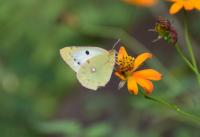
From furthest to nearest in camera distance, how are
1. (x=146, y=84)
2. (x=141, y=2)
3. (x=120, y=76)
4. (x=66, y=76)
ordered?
(x=66, y=76), (x=141, y=2), (x=120, y=76), (x=146, y=84)

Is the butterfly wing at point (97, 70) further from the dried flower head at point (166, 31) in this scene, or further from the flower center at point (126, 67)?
the dried flower head at point (166, 31)

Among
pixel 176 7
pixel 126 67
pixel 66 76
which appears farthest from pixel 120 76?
pixel 66 76

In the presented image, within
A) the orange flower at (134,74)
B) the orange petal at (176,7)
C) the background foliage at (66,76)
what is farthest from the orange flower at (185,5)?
the background foliage at (66,76)

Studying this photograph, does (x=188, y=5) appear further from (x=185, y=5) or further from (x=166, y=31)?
(x=166, y=31)

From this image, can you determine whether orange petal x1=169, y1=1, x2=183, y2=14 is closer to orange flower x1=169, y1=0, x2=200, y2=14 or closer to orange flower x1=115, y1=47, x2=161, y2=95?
orange flower x1=169, y1=0, x2=200, y2=14

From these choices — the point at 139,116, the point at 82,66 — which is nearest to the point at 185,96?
the point at 139,116

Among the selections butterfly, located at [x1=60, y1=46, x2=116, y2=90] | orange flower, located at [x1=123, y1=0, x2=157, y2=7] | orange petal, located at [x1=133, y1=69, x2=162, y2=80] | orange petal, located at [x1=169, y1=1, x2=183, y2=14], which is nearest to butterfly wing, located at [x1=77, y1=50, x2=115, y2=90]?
butterfly, located at [x1=60, y1=46, x2=116, y2=90]

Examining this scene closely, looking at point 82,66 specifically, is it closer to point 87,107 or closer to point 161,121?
point 161,121

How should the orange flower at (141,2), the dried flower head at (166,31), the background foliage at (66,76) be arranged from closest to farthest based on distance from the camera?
the dried flower head at (166,31) < the background foliage at (66,76) < the orange flower at (141,2)
